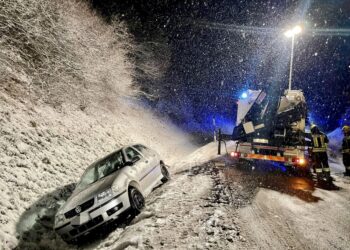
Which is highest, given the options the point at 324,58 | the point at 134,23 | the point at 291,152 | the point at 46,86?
the point at 324,58

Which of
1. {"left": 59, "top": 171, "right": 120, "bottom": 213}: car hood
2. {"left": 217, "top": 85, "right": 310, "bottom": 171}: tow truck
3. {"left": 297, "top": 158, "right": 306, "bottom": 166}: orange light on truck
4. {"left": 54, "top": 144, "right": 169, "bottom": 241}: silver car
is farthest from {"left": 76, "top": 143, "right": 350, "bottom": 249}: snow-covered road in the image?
{"left": 217, "top": 85, "right": 310, "bottom": 171}: tow truck

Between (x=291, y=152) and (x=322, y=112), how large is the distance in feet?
135

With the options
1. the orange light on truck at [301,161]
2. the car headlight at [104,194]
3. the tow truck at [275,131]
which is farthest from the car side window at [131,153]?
the orange light on truck at [301,161]

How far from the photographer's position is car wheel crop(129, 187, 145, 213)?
6.30 m

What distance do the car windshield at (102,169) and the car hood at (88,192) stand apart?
382mm

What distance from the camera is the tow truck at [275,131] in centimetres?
938

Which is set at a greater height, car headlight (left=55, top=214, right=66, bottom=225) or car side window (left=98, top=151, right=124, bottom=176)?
car side window (left=98, top=151, right=124, bottom=176)

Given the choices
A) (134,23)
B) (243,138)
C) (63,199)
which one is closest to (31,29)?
(63,199)

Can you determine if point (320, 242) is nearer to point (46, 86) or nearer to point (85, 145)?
point (85, 145)

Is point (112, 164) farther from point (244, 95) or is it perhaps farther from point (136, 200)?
point (244, 95)

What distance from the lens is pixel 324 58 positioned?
146 ft

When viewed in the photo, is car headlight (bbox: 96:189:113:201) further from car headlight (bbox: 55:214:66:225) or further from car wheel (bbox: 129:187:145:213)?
car headlight (bbox: 55:214:66:225)

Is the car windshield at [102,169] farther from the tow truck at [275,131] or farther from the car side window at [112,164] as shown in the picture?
the tow truck at [275,131]

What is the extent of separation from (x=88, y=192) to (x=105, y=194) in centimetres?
56
